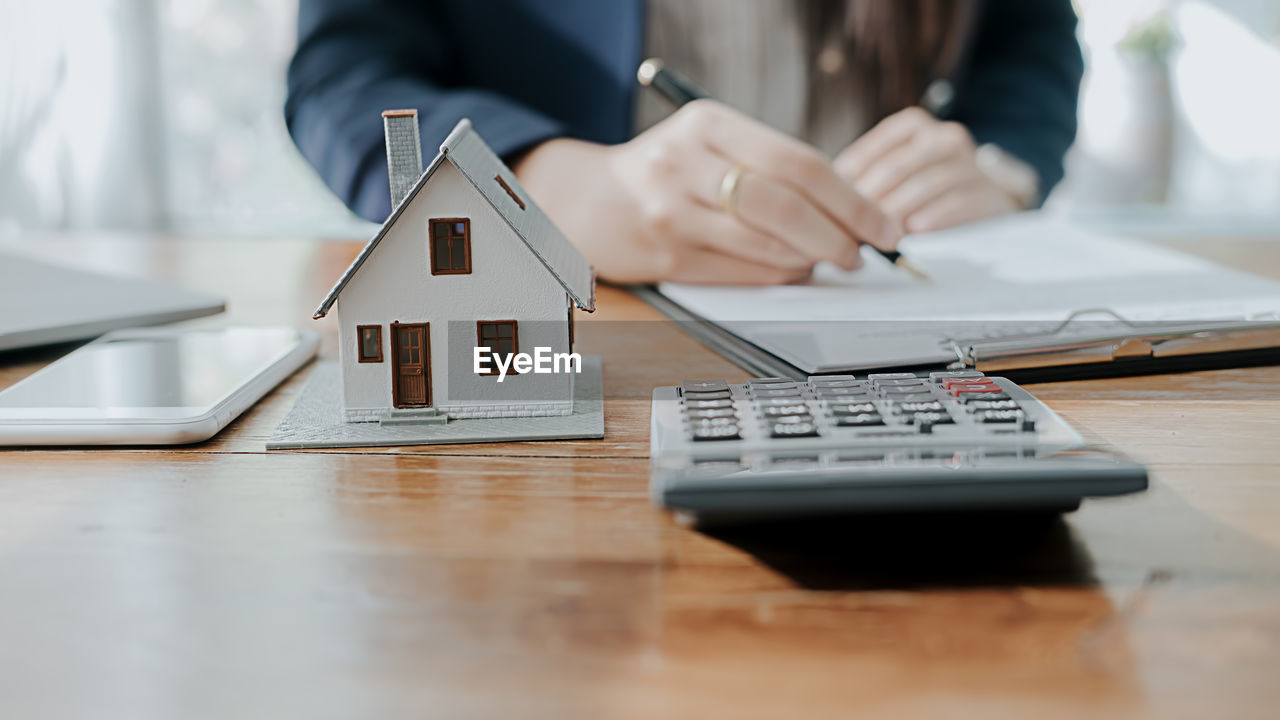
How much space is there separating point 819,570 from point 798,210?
41cm

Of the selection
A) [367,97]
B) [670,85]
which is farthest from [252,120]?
[670,85]

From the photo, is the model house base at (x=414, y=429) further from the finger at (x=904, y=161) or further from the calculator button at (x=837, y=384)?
the finger at (x=904, y=161)

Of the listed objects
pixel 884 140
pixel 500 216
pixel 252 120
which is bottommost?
pixel 500 216

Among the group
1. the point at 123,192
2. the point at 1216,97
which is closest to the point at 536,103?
the point at 123,192

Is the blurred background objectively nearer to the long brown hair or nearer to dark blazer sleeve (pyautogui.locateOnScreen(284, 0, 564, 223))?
dark blazer sleeve (pyautogui.locateOnScreen(284, 0, 564, 223))

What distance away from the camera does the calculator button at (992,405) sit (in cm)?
32

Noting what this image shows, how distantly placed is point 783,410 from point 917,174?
640mm

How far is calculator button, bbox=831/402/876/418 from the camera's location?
1.04 feet

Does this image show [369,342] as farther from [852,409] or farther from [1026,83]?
[1026,83]

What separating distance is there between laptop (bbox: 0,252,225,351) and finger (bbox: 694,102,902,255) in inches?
14.6

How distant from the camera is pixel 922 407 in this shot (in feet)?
1.06

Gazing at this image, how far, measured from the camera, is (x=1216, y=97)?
2.60 m

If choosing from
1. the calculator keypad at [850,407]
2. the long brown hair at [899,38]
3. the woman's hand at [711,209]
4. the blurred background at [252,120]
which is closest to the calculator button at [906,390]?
the calculator keypad at [850,407]

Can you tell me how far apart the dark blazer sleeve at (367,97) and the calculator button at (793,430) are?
527mm
